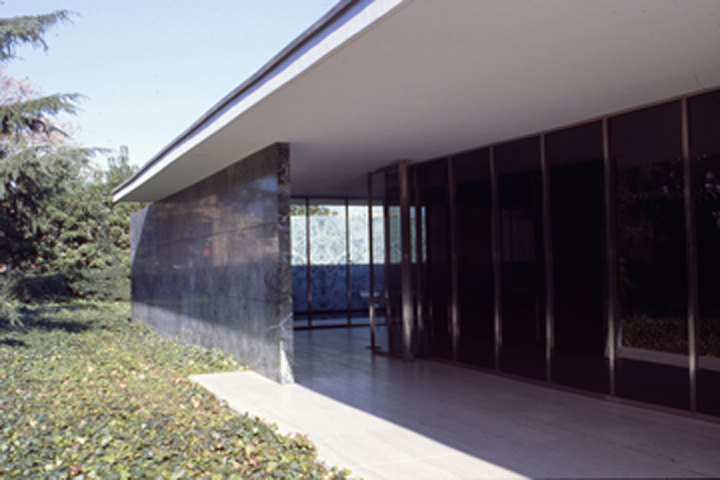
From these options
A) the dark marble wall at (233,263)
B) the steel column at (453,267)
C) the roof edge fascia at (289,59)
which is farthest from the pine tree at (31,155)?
the steel column at (453,267)

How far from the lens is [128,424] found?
6.35m

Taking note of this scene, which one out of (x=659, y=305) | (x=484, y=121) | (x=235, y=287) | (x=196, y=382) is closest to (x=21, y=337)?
(x=235, y=287)

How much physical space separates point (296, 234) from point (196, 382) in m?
7.45

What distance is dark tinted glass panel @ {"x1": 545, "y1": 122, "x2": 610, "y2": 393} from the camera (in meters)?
7.77

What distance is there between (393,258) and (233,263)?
266 centimetres

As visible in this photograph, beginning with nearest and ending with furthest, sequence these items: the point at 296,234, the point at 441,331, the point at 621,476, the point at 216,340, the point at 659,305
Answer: the point at 621,476 < the point at 659,305 < the point at 441,331 < the point at 216,340 < the point at 296,234

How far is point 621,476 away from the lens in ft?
15.1

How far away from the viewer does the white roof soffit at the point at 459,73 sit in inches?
174

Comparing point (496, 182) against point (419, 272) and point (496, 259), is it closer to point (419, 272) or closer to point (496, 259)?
point (496, 259)

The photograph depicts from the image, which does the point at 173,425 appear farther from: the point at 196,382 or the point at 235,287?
the point at 235,287

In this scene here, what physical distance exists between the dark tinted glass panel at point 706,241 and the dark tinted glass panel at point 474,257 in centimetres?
329

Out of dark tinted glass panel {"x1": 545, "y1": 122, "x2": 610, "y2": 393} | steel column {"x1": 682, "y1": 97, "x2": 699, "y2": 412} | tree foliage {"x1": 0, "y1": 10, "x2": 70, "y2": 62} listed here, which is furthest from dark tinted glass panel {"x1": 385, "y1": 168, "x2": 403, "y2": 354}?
tree foliage {"x1": 0, "y1": 10, "x2": 70, "y2": 62}

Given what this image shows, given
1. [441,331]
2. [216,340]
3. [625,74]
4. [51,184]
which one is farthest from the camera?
[51,184]

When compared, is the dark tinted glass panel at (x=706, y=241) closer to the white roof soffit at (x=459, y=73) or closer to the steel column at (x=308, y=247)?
the white roof soffit at (x=459, y=73)
